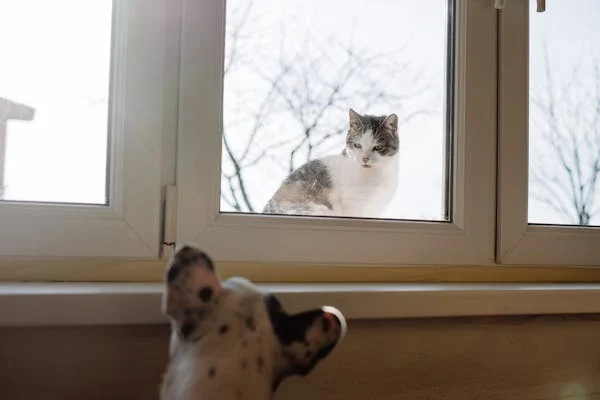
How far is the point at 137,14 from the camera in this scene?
778 mm

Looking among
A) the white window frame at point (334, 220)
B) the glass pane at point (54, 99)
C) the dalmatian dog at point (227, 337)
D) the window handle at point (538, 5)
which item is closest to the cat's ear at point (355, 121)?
the white window frame at point (334, 220)

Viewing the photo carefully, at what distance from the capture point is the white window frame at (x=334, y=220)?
0.80m

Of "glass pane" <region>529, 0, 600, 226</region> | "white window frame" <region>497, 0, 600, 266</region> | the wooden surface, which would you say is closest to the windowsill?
the wooden surface

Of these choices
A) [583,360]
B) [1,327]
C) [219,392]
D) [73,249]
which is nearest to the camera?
[219,392]

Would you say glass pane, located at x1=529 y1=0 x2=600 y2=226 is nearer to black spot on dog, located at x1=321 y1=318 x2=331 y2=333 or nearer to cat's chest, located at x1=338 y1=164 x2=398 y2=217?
cat's chest, located at x1=338 y1=164 x2=398 y2=217

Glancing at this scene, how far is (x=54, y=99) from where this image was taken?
0.79 metres

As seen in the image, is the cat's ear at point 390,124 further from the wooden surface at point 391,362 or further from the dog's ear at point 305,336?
the dog's ear at point 305,336

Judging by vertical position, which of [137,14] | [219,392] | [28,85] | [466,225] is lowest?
[219,392]

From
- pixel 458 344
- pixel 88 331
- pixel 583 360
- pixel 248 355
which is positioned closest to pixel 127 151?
pixel 88 331

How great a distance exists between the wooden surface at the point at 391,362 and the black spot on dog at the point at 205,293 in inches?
9.3

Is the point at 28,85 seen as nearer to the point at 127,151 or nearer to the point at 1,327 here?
the point at 127,151

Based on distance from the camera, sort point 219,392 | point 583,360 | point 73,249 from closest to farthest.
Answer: point 219,392
point 73,249
point 583,360

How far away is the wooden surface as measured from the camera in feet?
2.05

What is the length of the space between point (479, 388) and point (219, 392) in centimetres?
51
